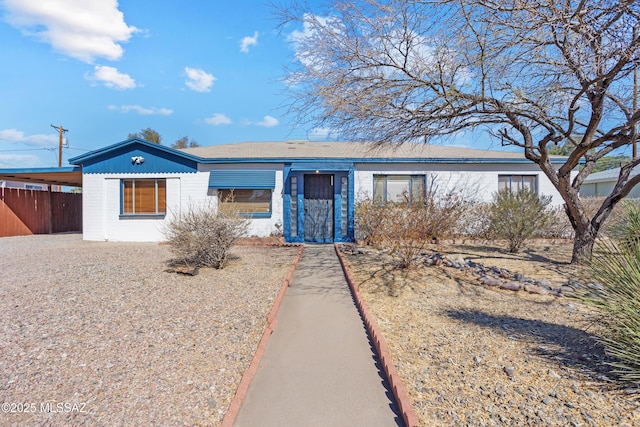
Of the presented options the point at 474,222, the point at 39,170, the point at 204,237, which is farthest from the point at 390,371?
the point at 39,170

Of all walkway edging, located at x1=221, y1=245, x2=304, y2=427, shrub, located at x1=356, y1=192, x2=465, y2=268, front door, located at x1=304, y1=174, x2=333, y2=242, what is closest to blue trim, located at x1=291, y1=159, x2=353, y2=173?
front door, located at x1=304, y1=174, x2=333, y2=242

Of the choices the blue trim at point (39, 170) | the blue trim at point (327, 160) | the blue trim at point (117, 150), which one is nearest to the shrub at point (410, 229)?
the blue trim at point (327, 160)

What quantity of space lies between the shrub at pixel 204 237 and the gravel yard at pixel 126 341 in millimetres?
382

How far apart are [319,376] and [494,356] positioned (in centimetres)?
188

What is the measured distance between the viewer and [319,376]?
3391 mm

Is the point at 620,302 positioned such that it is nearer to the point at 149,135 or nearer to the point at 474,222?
the point at 474,222

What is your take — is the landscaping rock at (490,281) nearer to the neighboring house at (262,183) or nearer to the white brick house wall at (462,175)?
the neighboring house at (262,183)

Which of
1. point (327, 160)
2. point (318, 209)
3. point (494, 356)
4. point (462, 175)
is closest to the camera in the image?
point (494, 356)

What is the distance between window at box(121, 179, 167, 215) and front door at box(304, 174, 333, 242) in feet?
17.6

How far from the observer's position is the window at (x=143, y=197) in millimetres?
12672

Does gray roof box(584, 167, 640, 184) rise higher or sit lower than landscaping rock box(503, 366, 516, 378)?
higher

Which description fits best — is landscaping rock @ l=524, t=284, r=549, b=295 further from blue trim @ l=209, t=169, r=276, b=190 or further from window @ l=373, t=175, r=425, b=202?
blue trim @ l=209, t=169, r=276, b=190

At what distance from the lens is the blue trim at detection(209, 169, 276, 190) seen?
39.9ft

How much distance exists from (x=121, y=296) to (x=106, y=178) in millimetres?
8856
